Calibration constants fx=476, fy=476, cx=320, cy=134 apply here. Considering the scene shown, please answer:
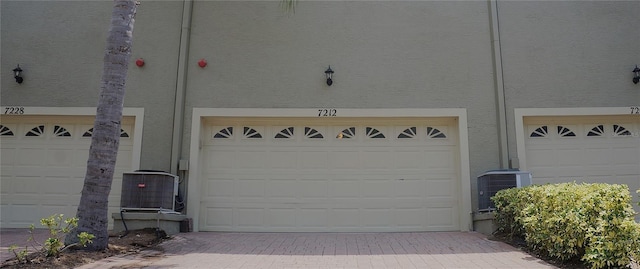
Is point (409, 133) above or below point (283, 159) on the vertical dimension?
above

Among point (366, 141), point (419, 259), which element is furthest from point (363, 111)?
point (419, 259)

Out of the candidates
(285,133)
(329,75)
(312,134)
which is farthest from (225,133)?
(329,75)

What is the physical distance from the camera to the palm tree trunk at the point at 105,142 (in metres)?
5.87

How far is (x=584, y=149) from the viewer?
8852 millimetres

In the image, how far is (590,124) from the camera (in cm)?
896

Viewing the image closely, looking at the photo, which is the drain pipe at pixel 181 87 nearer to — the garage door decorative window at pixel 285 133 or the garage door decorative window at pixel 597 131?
the garage door decorative window at pixel 285 133

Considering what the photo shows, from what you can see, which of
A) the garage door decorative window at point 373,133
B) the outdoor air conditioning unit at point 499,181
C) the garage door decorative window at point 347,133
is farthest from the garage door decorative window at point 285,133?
the outdoor air conditioning unit at point 499,181

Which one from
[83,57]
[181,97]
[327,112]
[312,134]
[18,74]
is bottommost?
[312,134]

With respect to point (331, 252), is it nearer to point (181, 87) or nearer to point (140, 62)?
point (181, 87)

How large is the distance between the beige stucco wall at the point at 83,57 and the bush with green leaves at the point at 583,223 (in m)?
6.16

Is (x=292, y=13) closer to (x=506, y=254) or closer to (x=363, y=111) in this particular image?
(x=363, y=111)

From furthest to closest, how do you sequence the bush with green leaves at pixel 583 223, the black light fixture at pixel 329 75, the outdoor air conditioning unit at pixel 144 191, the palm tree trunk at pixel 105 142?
1. the black light fixture at pixel 329 75
2. the outdoor air conditioning unit at pixel 144 191
3. the palm tree trunk at pixel 105 142
4. the bush with green leaves at pixel 583 223

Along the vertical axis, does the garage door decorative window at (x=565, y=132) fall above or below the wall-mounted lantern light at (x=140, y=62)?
below

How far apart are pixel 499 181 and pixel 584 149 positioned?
7.39 ft
